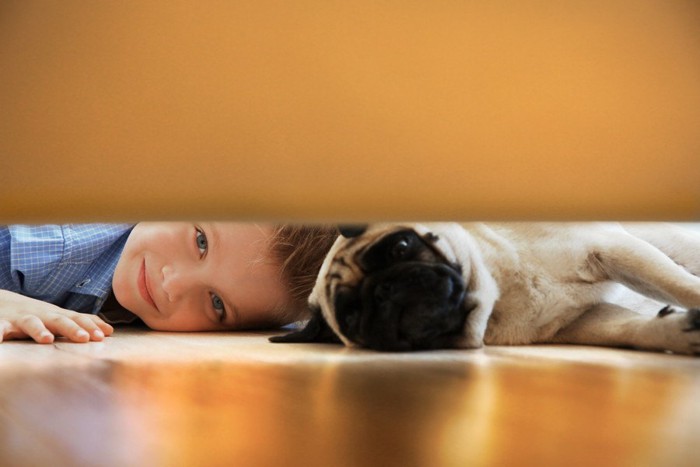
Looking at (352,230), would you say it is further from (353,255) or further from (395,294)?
(395,294)

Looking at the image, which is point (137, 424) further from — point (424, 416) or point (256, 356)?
point (256, 356)

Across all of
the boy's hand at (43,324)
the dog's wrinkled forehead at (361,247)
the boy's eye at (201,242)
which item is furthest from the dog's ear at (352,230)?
the boy's hand at (43,324)

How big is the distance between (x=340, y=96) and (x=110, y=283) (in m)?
1.42

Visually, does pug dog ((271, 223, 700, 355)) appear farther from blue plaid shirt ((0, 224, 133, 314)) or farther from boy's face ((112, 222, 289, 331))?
blue plaid shirt ((0, 224, 133, 314))

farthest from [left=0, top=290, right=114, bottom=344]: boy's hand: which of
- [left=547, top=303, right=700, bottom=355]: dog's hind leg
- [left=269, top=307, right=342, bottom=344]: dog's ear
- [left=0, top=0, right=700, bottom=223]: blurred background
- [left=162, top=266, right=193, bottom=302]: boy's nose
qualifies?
[left=547, top=303, right=700, bottom=355]: dog's hind leg

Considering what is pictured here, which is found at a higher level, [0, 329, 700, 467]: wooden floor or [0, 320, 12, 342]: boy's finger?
[0, 329, 700, 467]: wooden floor

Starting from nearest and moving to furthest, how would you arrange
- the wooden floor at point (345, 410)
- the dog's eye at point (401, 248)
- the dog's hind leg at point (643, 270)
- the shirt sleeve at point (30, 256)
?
the wooden floor at point (345, 410), the dog's hind leg at point (643, 270), the dog's eye at point (401, 248), the shirt sleeve at point (30, 256)

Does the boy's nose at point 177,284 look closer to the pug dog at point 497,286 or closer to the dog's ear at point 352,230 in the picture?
the pug dog at point 497,286

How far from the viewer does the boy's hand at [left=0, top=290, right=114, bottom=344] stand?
1381mm

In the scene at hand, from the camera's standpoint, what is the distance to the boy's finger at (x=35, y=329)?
1.36 m

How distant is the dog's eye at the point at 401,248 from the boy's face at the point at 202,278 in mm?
446

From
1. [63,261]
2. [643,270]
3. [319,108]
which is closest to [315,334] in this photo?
[643,270]

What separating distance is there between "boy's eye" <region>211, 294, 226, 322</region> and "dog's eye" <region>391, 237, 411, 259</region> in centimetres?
54

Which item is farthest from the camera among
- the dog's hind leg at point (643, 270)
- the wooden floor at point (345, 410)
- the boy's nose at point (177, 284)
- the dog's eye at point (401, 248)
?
the boy's nose at point (177, 284)
